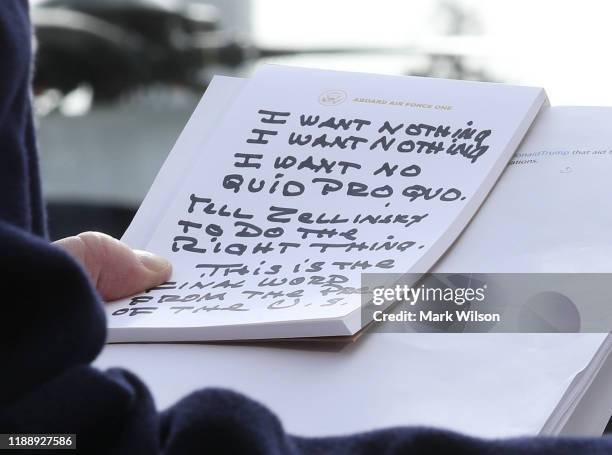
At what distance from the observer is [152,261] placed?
1.54 feet

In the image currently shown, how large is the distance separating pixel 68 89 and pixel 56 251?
505 centimetres

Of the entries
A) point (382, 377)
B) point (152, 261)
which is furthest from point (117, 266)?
point (382, 377)

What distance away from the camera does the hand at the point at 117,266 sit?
0.46m

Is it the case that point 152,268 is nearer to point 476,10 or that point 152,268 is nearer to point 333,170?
point 333,170

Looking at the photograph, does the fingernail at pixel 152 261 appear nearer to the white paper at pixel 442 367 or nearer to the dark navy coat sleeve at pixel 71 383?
the white paper at pixel 442 367

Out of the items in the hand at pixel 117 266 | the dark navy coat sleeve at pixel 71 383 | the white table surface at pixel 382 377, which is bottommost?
the hand at pixel 117 266

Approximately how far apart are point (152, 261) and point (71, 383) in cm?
22

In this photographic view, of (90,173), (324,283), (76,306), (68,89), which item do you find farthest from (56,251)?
(68,89)

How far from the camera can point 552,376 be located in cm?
38

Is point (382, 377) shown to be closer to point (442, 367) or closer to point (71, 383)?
point (442, 367)

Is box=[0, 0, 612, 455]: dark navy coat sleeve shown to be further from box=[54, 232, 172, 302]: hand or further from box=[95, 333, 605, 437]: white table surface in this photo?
box=[54, 232, 172, 302]: hand

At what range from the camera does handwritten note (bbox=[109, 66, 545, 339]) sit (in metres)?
0.43

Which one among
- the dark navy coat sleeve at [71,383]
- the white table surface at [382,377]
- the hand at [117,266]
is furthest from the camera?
the hand at [117,266]

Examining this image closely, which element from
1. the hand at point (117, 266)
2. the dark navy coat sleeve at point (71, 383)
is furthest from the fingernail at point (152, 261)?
the dark navy coat sleeve at point (71, 383)
